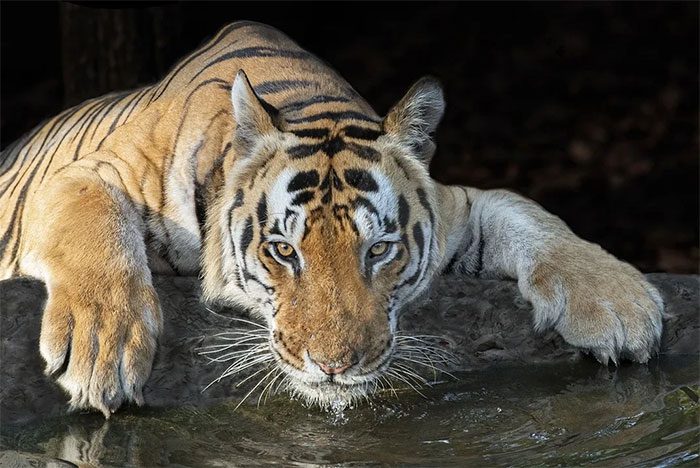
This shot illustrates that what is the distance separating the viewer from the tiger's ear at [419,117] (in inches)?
131

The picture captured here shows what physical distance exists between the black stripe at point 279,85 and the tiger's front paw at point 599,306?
0.91 meters

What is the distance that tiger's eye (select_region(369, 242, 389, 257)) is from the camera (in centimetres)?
319

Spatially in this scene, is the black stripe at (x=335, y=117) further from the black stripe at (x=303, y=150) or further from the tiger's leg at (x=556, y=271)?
the tiger's leg at (x=556, y=271)

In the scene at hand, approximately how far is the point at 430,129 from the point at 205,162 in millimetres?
675

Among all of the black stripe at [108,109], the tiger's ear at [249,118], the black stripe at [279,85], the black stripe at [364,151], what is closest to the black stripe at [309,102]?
the black stripe at [279,85]

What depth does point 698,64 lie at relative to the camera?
816 cm

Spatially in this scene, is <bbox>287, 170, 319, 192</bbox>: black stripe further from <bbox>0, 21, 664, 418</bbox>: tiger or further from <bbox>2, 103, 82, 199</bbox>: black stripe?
<bbox>2, 103, 82, 199</bbox>: black stripe

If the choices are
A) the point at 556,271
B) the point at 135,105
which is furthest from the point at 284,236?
the point at 135,105

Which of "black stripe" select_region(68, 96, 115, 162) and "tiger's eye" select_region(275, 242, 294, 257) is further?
"black stripe" select_region(68, 96, 115, 162)

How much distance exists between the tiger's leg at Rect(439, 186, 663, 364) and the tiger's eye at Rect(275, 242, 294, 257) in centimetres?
67

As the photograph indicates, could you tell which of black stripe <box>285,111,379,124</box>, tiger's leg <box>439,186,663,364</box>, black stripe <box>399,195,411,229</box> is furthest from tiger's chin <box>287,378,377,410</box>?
black stripe <box>285,111,379,124</box>

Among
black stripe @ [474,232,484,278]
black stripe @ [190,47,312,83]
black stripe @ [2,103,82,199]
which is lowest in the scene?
black stripe @ [474,232,484,278]

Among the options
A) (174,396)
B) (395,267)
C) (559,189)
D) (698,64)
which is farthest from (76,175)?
(698,64)

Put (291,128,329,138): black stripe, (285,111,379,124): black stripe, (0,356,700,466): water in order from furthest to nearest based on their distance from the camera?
(285,111,379,124): black stripe → (291,128,329,138): black stripe → (0,356,700,466): water
